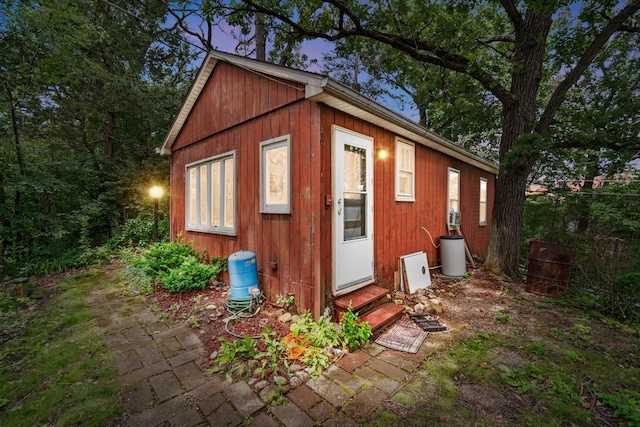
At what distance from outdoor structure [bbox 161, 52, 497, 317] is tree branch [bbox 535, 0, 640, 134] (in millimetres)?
1724

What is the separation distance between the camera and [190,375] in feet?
8.04

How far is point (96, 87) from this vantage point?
28.1 feet

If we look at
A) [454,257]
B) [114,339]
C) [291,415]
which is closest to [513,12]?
[454,257]

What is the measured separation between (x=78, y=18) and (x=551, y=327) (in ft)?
38.3

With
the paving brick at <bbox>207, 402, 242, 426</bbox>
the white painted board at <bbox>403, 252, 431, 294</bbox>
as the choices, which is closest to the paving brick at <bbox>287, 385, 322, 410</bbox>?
the paving brick at <bbox>207, 402, 242, 426</bbox>

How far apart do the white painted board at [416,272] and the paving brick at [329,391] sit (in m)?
2.75

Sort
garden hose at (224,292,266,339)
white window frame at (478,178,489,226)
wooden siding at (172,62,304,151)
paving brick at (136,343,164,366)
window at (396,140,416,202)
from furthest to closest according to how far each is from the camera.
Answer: white window frame at (478,178,489,226)
window at (396,140,416,202)
wooden siding at (172,62,304,151)
garden hose at (224,292,266,339)
paving brick at (136,343,164,366)

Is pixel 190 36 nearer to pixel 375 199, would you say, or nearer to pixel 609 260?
pixel 375 199

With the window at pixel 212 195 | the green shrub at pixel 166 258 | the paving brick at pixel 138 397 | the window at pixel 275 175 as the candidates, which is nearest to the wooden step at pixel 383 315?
the window at pixel 275 175

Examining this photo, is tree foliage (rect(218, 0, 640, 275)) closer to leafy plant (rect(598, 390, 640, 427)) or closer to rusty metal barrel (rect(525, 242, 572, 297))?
rusty metal barrel (rect(525, 242, 572, 297))

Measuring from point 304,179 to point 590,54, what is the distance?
21.0ft

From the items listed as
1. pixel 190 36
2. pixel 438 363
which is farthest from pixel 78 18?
pixel 438 363

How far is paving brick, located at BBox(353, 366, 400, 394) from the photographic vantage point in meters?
2.27

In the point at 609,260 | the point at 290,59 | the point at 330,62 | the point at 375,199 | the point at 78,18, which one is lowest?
the point at 609,260
